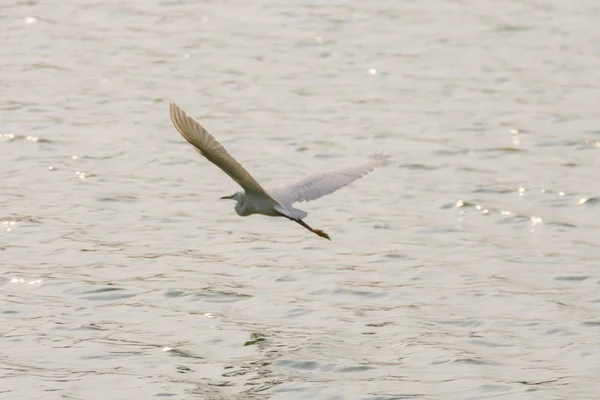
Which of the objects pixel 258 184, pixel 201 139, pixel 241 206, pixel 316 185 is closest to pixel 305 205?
pixel 316 185

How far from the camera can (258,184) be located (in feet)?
33.1

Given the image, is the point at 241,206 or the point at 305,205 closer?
the point at 241,206

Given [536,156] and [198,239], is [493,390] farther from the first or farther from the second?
[536,156]

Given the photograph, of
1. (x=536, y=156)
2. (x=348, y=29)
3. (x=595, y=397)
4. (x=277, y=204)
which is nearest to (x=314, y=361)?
(x=277, y=204)

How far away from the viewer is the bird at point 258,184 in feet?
30.9

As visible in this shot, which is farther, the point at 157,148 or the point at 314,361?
the point at 157,148

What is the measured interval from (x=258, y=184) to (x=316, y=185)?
1.26 metres

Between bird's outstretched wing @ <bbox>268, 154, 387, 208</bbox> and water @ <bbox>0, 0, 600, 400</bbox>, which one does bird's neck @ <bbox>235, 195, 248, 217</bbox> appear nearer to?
bird's outstretched wing @ <bbox>268, 154, 387, 208</bbox>

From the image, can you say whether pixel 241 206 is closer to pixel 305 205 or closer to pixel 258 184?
pixel 258 184

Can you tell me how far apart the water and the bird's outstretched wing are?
0.96 m

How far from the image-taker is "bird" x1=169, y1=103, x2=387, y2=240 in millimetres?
9414

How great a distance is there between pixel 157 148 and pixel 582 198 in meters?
4.74

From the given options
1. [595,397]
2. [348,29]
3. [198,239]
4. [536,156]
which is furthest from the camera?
[348,29]

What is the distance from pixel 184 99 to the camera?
59.1ft
